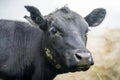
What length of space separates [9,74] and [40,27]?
1.67 m

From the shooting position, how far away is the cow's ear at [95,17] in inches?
658

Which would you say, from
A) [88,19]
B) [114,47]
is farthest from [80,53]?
[114,47]

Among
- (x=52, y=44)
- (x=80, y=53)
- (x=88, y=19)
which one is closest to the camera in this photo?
(x=80, y=53)

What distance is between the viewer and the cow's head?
14625mm

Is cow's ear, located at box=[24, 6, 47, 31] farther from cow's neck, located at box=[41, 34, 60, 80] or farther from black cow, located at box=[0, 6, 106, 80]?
cow's neck, located at box=[41, 34, 60, 80]

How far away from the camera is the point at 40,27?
16.2 meters

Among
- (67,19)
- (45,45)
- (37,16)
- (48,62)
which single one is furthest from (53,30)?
(48,62)

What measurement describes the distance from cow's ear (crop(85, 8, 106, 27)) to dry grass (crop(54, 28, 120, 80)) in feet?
21.9

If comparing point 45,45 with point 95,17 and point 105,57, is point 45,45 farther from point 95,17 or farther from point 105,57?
point 105,57

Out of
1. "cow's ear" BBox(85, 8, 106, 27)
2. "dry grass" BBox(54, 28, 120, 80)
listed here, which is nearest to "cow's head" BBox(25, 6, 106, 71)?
"cow's ear" BBox(85, 8, 106, 27)

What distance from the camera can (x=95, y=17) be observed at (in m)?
16.8

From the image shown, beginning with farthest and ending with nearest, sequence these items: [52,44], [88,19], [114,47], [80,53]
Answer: [114,47]
[88,19]
[52,44]
[80,53]

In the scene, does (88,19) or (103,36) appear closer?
(88,19)

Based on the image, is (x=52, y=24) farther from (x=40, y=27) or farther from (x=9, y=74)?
(x=9, y=74)
